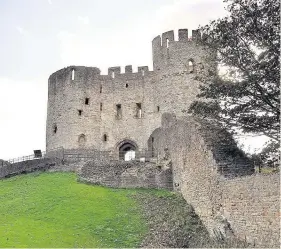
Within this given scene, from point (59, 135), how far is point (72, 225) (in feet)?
70.7

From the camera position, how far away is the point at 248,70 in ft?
59.5

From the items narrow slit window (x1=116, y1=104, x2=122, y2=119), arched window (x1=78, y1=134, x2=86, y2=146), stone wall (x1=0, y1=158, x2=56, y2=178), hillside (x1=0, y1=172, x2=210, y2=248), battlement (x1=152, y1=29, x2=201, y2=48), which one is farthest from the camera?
narrow slit window (x1=116, y1=104, x2=122, y2=119)

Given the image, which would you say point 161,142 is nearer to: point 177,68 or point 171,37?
point 177,68

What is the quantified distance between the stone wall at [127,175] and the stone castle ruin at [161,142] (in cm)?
6

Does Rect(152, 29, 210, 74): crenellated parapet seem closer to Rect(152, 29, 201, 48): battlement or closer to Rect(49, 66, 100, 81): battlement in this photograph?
Rect(152, 29, 201, 48): battlement

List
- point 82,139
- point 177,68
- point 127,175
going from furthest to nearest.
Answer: point 82,139 → point 177,68 → point 127,175

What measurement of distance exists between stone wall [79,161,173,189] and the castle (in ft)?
31.8

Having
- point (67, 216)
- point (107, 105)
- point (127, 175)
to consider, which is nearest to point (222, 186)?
point (67, 216)

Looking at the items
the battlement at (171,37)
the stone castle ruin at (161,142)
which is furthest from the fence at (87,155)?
the battlement at (171,37)

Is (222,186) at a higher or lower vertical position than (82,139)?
lower

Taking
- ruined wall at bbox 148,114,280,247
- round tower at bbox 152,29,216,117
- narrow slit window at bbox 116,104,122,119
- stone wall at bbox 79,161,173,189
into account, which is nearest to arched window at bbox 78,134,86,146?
narrow slit window at bbox 116,104,122,119

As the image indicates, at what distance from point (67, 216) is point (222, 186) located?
7.36 metres

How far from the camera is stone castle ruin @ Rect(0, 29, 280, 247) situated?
17.0 m

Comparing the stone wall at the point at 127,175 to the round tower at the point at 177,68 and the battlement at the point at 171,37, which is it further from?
the battlement at the point at 171,37
